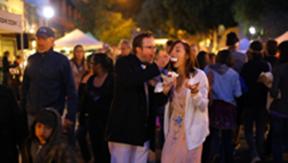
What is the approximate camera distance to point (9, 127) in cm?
452

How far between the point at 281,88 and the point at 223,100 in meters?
0.83

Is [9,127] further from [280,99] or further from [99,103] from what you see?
[280,99]

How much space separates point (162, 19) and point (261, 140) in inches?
1035

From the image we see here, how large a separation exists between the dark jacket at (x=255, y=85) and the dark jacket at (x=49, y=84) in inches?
131

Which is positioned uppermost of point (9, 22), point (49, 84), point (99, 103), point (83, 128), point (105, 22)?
point (105, 22)

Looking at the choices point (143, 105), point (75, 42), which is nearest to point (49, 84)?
point (143, 105)

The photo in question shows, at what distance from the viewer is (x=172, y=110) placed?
5.19m

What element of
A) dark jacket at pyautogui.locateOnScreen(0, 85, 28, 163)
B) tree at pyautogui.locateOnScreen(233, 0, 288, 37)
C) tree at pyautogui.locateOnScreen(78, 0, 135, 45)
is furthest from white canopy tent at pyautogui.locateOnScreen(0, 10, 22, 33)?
tree at pyautogui.locateOnScreen(78, 0, 135, 45)

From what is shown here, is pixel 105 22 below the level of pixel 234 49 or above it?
above

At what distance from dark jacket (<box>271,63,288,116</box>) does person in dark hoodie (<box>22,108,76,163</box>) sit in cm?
373

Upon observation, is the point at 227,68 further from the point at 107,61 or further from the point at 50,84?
the point at 50,84

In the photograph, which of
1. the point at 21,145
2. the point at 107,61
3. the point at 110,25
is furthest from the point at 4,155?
the point at 110,25

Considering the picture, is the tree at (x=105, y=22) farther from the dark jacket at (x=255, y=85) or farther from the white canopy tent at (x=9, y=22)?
the white canopy tent at (x=9, y=22)

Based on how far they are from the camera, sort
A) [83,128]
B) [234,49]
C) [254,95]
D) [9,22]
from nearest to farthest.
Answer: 1. [9,22]
2. [83,128]
3. [254,95]
4. [234,49]
